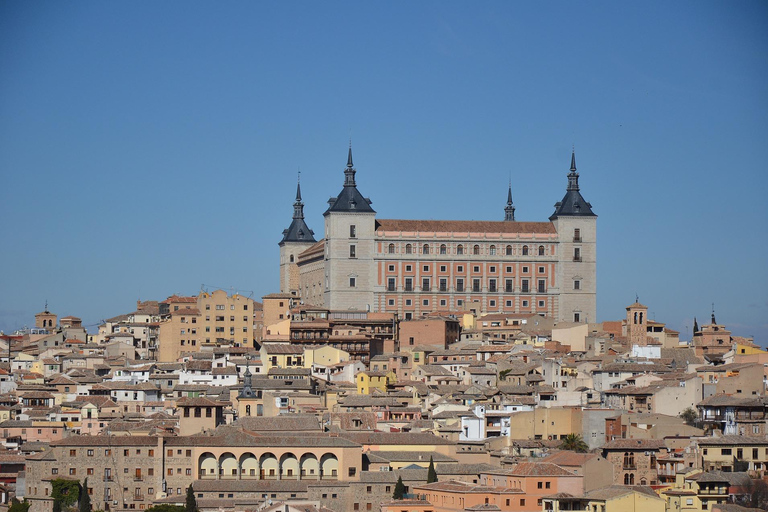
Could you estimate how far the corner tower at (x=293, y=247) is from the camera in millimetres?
124125

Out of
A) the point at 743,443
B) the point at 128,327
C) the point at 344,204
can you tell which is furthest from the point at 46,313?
the point at 743,443

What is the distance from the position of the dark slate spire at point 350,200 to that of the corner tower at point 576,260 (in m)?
13.3

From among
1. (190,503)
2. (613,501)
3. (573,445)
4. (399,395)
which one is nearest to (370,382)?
(399,395)

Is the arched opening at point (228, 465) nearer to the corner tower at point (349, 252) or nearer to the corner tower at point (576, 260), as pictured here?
the corner tower at point (349, 252)

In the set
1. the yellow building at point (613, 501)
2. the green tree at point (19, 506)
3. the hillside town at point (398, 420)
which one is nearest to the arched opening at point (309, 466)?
the hillside town at point (398, 420)

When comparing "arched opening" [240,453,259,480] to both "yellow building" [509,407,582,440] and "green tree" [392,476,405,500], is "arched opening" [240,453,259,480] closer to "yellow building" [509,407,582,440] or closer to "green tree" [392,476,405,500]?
"green tree" [392,476,405,500]

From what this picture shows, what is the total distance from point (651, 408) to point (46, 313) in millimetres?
59615

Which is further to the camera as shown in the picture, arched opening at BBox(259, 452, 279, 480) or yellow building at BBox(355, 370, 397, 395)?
yellow building at BBox(355, 370, 397, 395)

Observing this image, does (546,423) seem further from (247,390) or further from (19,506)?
(19,506)

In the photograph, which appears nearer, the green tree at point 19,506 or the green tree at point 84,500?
the green tree at point 84,500

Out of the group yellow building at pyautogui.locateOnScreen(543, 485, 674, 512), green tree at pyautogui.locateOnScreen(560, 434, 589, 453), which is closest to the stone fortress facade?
green tree at pyautogui.locateOnScreen(560, 434, 589, 453)

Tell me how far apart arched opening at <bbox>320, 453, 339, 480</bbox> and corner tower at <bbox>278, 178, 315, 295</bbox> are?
218 feet

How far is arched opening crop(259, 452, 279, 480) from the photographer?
55.3 metres

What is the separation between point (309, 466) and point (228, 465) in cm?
278
